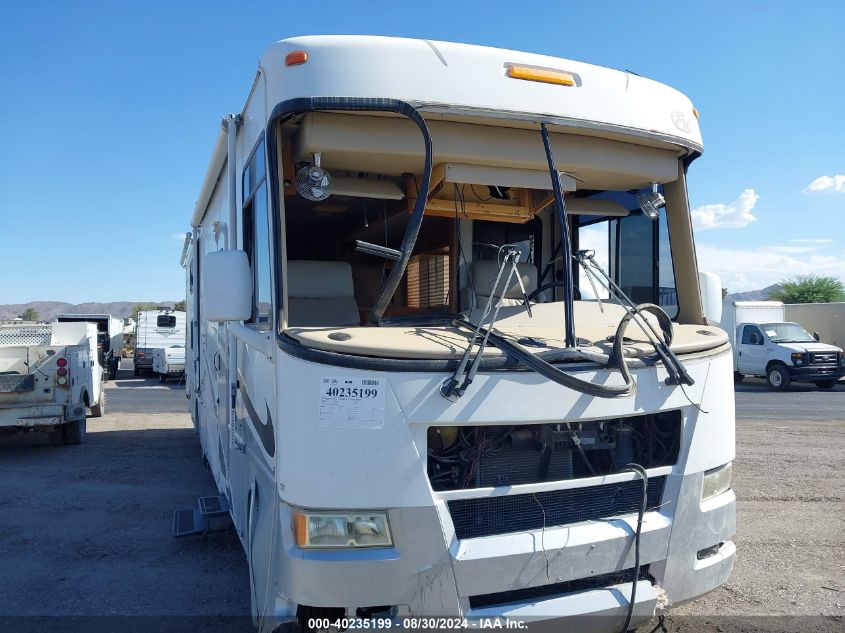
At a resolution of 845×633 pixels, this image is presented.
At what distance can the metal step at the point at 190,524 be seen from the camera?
524 cm

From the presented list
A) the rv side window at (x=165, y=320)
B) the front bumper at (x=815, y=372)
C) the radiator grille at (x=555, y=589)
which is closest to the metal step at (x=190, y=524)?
the radiator grille at (x=555, y=589)

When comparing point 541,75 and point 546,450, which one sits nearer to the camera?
point 546,450

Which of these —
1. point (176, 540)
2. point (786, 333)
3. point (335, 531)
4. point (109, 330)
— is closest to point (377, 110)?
point (335, 531)

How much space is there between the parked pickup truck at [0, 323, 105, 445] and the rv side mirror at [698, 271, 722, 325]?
8720 mm

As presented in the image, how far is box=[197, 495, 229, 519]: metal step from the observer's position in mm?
5266

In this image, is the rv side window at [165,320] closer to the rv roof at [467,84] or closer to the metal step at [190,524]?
the metal step at [190,524]

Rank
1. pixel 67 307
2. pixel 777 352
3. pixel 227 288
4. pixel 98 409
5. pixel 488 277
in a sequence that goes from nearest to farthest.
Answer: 1. pixel 227 288
2. pixel 488 277
3. pixel 98 409
4. pixel 777 352
5. pixel 67 307

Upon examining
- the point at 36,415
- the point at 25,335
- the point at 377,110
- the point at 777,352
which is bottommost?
the point at 36,415

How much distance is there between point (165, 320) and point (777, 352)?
19455 mm

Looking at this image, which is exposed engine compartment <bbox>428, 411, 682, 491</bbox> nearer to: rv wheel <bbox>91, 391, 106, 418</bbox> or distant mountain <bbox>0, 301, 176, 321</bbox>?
rv wheel <bbox>91, 391, 106, 418</bbox>

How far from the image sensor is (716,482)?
11.4 ft

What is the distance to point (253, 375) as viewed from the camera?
371cm

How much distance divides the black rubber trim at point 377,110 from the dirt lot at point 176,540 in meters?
2.34

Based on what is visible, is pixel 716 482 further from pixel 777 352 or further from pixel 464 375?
pixel 777 352
